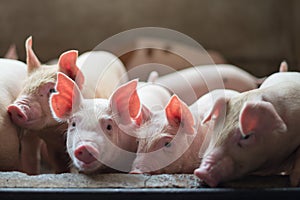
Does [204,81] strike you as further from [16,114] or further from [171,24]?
[16,114]

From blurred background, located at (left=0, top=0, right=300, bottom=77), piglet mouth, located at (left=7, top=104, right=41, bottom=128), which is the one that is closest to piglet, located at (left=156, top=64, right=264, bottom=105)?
blurred background, located at (left=0, top=0, right=300, bottom=77)

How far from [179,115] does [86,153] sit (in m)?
0.39

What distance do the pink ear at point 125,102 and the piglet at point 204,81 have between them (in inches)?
34.0

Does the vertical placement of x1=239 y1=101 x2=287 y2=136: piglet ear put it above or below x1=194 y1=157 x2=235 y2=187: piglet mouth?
above

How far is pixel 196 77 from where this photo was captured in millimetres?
2953

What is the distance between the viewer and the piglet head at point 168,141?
1836 millimetres

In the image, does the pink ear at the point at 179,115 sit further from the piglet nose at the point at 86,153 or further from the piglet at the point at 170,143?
the piglet nose at the point at 86,153

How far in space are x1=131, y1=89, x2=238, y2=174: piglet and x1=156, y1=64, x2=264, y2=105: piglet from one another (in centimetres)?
80

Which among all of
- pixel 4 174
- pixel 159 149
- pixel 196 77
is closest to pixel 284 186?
pixel 159 149

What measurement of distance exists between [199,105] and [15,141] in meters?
0.78

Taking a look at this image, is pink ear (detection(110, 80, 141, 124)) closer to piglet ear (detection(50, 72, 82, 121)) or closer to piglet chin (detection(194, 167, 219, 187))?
piglet ear (detection(50, 72, 82, 121))

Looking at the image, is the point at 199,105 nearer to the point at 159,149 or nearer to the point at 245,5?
the point at 159,149

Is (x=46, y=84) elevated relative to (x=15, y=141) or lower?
elevated

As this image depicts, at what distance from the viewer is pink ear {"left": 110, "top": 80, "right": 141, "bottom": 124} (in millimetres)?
1837
